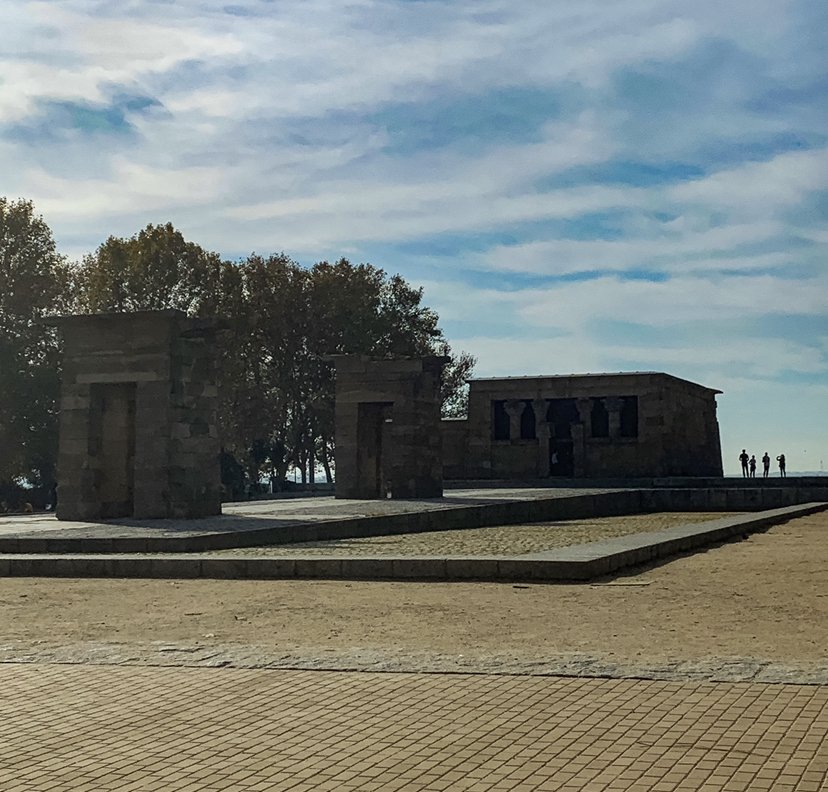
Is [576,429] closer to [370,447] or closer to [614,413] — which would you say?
[614,413]

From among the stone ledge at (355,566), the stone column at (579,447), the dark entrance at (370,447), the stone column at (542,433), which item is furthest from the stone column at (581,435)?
the stone ledge at (355,566)

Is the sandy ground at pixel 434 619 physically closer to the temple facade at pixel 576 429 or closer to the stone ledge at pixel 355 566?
the stone ledge at pixel 355 566

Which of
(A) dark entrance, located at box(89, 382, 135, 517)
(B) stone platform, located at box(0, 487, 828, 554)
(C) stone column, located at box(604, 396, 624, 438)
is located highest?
(C) stone column, located at box(604, 396, 624, 438)

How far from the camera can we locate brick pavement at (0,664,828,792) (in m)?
4.74

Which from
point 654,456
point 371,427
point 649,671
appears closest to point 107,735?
point 649,671

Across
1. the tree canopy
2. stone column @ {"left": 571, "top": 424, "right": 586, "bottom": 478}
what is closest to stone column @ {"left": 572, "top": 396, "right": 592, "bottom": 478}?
stone column @ {"left": 571, "top": 424, "right": 586, "bottom": 478}

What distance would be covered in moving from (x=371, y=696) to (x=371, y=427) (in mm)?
26717

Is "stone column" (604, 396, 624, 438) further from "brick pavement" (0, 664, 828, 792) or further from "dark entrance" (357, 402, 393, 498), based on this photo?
"brick pavement" (0, 664, 828, 792)

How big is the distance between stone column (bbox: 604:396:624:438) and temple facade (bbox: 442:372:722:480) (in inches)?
1.7

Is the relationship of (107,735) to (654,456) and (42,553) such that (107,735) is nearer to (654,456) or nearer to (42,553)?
(42,553)

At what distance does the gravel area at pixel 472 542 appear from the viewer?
15.1 meters

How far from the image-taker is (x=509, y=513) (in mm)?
25984

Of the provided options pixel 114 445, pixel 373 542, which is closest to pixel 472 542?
pixel 373 542

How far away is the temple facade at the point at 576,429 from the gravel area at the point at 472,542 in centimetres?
2303
